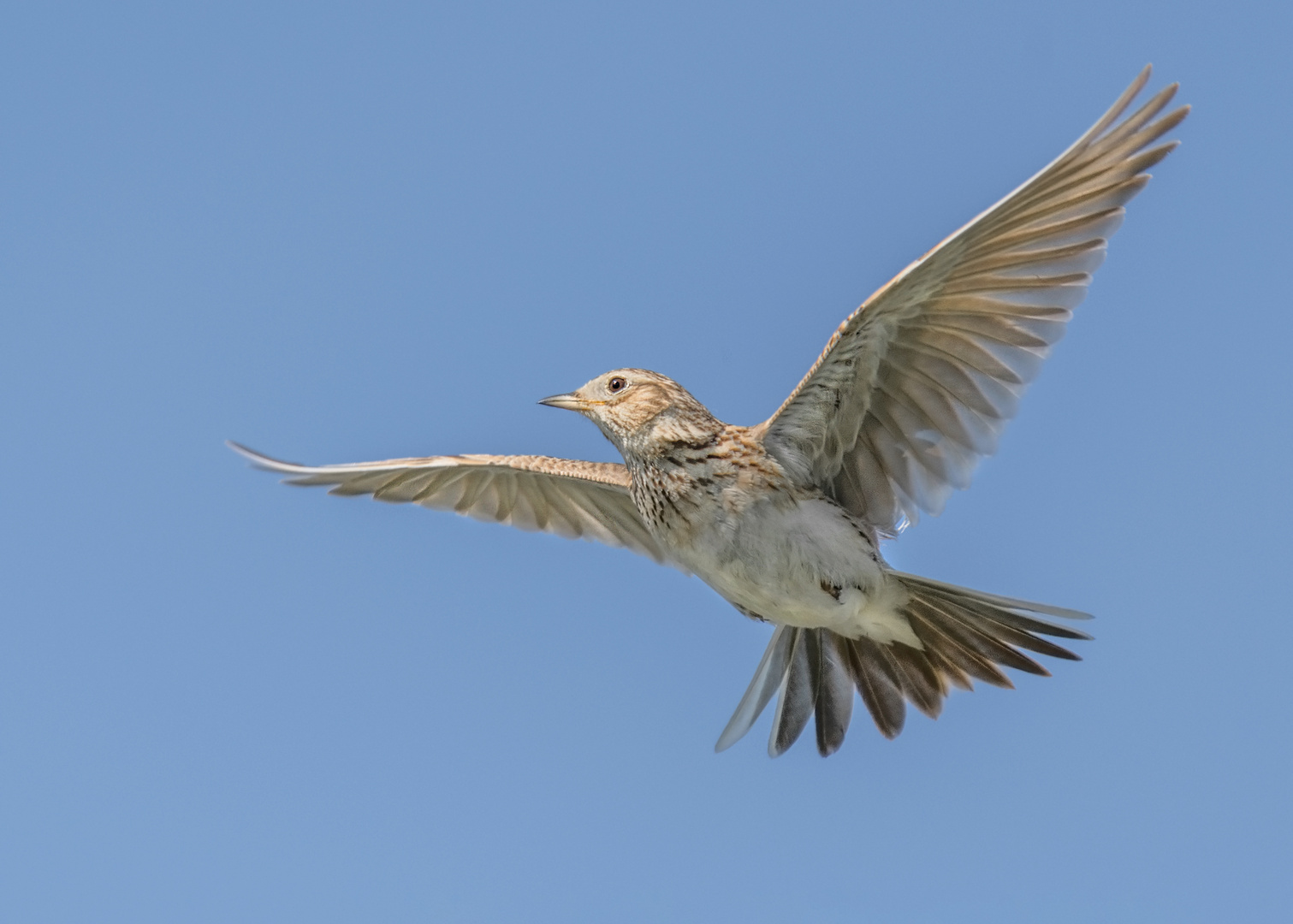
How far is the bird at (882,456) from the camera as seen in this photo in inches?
282

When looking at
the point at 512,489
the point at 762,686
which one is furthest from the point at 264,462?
the point at 762,686

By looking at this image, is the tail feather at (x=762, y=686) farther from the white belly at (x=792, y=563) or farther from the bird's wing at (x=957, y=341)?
the bird's wing at (x=957, y=341)

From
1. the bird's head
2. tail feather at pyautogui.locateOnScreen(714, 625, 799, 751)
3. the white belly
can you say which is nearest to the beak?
the bird's head

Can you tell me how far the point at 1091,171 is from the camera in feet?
22.9

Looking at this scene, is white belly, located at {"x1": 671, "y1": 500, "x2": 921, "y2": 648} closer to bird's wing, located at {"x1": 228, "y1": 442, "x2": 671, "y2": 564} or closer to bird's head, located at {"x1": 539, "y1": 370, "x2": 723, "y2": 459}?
bird's head, located at {"x1": 539, "y1": 370, "x2": 723, "y2": 459}

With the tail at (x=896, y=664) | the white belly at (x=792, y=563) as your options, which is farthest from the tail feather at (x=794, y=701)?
the white belly at (x=792, y=563)

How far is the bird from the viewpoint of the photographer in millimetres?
7164

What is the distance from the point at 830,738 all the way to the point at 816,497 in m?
1.63

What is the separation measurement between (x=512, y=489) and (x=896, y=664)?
2912 millimetres

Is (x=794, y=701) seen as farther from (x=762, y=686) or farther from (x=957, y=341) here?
(x=957, y=341)

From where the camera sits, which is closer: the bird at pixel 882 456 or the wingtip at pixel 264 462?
the bird at pixel 882 456

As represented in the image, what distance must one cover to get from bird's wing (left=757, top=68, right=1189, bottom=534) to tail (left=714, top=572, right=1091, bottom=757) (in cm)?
64

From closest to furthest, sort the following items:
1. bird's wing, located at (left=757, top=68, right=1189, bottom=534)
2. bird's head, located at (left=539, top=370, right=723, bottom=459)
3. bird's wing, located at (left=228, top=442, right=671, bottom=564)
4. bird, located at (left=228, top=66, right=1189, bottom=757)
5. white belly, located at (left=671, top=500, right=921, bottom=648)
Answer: bird's wing, located at (left=757, top=68, right=1189, bottom=534)
bird, located at (left=228, top=66, right=1189, bottom=757)
white belly, located at (left=671, top=500, right=921, bottom=648)
bird's head, located at (left=539, top=370, right=723, bottom=459)
bird's wing, located at (left=228, top=442, right=671, bottom=564)

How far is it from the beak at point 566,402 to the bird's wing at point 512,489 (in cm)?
68
